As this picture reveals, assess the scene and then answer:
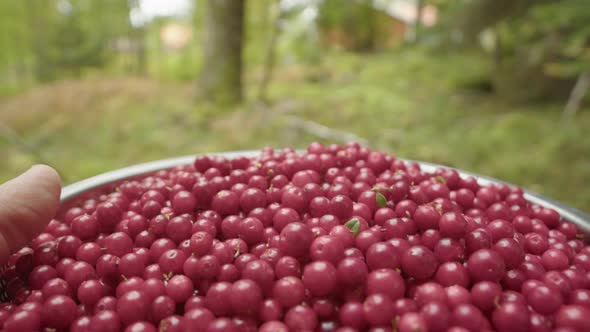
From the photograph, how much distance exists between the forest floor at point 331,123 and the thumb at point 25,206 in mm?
3333

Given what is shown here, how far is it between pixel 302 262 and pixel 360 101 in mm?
6277

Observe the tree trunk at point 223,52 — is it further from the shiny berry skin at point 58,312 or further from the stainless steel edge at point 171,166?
the shiny berry skin at point 58,312

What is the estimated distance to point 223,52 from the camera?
21.0ft

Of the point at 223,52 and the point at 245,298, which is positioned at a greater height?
the point at 223,52

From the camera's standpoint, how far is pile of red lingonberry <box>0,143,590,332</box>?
105 centimetres

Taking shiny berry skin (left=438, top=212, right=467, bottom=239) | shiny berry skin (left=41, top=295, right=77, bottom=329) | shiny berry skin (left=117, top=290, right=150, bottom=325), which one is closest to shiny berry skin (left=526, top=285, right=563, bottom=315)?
shiny berry skin (left=438, top=212, right=467, bottom=239)

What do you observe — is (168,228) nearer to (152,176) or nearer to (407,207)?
(152,176)

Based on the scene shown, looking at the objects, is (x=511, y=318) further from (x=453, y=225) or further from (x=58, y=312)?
(x=58, y=312)

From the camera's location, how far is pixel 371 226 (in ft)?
4.75

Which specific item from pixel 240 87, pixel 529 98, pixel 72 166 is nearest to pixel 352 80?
pixel 240 87

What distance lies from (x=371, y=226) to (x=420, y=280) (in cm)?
32

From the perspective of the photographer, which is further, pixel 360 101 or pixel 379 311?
pixel 360 101

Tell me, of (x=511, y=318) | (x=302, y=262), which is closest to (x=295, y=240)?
(x=302, y=262)

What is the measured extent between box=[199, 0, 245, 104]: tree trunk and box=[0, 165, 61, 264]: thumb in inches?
208
